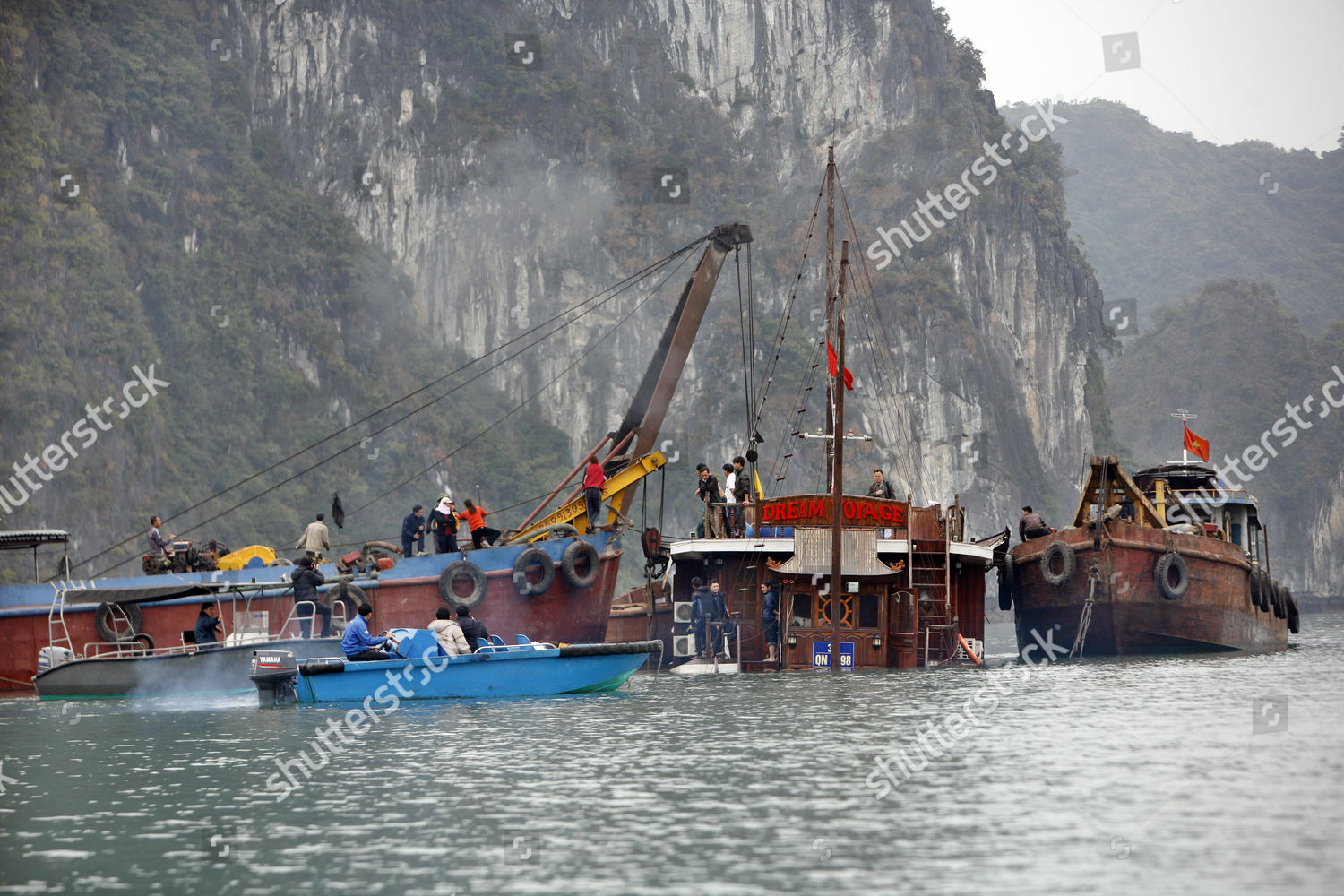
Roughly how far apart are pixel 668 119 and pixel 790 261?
13.0 meters

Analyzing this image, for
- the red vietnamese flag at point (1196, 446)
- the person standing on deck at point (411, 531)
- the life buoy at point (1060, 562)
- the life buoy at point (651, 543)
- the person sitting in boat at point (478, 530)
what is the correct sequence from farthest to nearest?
the red vietnamese flag at point (1196, 446)
the life buoy at point (651, 543)
the life buoy at point (1060, 562)
the person sitting in boat at point (478, 530)
the person standing on deck at point (411, 531)

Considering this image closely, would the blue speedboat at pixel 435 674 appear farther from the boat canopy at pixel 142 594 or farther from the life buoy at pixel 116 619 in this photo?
the life buoy at pixel 116 619

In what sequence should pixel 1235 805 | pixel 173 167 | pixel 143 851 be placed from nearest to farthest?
1. pixel 143 851
2. pixel 1235 805
3. pixel 173 167

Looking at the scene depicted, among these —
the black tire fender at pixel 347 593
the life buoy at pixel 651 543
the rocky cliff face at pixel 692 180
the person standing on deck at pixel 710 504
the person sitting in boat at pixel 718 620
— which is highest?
the rocky cliff face at pixel 692 180

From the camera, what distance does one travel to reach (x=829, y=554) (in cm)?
2536

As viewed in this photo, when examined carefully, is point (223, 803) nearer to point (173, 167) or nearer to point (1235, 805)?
point (1235, 805)

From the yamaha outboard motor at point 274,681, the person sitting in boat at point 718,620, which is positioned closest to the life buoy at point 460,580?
the person sitting in boat at point 718,620

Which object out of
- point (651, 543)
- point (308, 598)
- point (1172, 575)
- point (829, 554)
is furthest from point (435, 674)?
point (1172, 575)

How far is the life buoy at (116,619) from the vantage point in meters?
25.2

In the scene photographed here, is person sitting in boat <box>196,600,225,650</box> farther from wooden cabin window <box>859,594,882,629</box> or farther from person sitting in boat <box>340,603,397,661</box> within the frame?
wooden cabin window <box>859,594,882,629</box>

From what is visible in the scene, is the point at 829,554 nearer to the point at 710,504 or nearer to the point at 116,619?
the point at 710,504

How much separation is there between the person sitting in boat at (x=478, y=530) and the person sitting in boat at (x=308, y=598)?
312cm

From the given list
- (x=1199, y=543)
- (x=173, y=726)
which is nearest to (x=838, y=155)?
(x=1199, y=543)

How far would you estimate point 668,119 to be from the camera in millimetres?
93562
